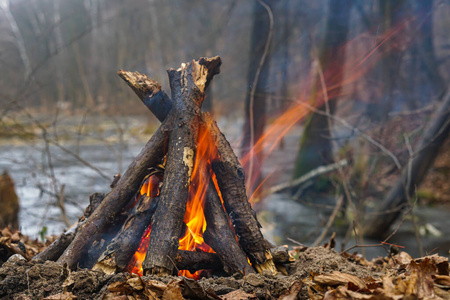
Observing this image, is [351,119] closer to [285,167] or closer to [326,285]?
[285,167]

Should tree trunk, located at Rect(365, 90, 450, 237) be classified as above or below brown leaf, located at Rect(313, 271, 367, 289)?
above

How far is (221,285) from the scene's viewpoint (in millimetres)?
2133

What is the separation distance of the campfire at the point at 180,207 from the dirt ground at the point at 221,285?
0.23 m

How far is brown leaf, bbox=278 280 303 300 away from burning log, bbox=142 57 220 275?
0.66 m

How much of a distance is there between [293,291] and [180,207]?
84 centimetres

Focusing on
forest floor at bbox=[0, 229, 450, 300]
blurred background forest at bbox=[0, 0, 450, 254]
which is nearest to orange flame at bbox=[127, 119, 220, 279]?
forest floor at bbox=[0, 229, 450, 300]

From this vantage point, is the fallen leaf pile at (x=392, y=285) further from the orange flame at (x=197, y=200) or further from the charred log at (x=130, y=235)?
the charred log at (x=130, y=235)

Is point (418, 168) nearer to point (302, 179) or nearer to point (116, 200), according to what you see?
point (302, 179)

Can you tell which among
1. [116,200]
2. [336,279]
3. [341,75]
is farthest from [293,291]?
[341,75]

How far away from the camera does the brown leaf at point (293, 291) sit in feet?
6.49

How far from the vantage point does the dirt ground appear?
6.00ft

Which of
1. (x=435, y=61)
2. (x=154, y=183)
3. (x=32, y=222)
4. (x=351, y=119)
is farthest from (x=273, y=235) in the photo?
(x=435, y=61)

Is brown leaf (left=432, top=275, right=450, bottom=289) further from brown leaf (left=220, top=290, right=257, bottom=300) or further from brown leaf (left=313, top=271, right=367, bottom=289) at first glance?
brown leaf (left=220, top=290, right=257, bottom=300)

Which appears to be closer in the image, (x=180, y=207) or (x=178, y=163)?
(x=180, y=207)
